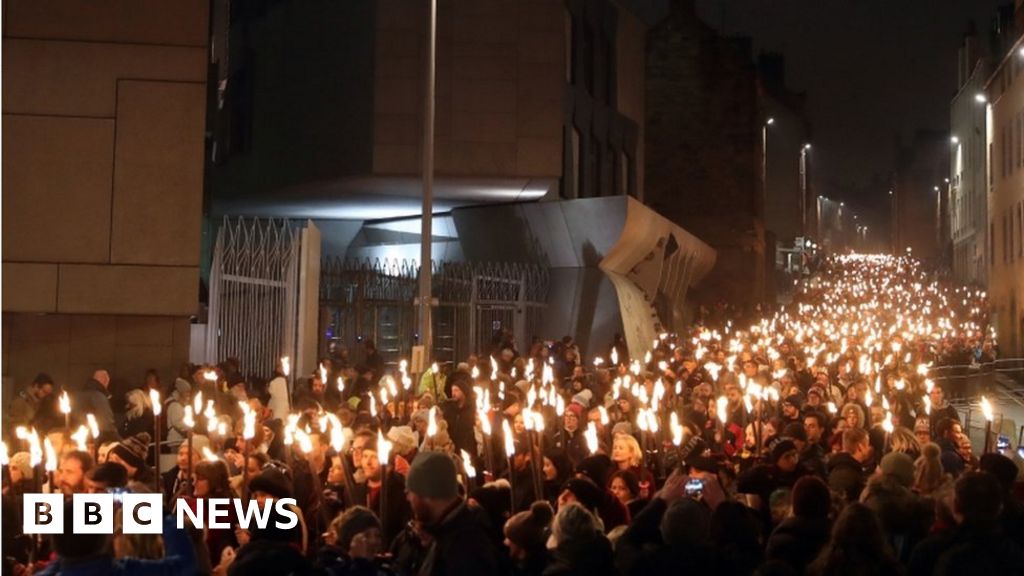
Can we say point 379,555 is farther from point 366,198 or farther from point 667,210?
point 667,210

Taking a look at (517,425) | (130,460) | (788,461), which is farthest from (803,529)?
(517,425)

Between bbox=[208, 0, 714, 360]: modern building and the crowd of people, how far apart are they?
12815mm

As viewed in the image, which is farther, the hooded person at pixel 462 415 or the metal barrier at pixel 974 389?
the metal barrier at pixel 974 389

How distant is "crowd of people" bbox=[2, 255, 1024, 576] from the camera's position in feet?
20.9

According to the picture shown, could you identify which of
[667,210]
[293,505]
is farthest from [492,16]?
[667,210]

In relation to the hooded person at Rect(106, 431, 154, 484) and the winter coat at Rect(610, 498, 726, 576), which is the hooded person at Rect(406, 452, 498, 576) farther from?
the hooded person at Rect(106, 431, 154, 484)

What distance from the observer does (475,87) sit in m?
30.7

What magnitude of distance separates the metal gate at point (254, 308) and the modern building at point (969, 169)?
47.5 metres

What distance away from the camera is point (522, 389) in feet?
53.9

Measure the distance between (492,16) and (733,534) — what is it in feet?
80.7

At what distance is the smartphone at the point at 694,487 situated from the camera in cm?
872

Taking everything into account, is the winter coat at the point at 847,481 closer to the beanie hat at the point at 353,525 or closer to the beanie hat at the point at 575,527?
the beanie hat at the point at 575,527

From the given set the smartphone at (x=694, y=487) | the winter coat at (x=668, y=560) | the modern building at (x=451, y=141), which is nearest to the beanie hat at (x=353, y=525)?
the winter coat at (x=668, y=560)

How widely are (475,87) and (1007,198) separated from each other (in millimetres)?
24409
